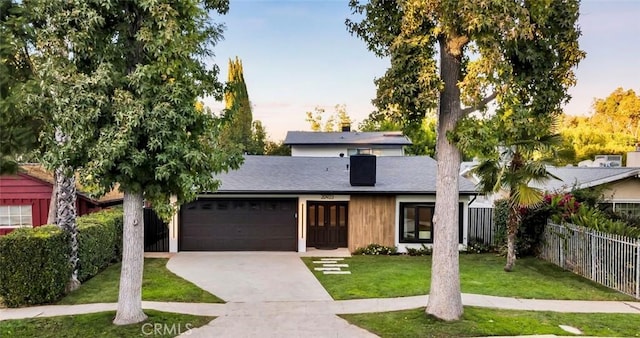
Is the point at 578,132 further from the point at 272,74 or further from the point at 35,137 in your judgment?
the point at 35,137

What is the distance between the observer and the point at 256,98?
4341 centimetres

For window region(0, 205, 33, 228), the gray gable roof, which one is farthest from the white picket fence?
window region(0, 205, 33, 228)

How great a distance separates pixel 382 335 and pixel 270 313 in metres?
2.46

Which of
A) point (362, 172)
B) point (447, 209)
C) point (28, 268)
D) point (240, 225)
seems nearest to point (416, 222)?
point (362, 172)

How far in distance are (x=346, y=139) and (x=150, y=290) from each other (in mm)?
20824

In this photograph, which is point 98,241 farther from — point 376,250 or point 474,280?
point 474,280

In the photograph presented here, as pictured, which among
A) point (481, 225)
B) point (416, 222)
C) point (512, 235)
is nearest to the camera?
point (512, 235)

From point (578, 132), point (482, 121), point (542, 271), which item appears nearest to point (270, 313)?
point (482, 121)

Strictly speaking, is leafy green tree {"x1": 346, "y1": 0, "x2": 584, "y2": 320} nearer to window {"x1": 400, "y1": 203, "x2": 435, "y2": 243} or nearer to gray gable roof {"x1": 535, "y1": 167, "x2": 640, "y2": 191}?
gray gable roof {"x1": 535, "y1": 167, "x2": 640, "y2": 191}

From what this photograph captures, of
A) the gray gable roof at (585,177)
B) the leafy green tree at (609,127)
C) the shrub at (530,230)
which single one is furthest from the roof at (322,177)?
the leafy green tree at (609,127)

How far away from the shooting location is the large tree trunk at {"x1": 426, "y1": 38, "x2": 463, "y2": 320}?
812cm

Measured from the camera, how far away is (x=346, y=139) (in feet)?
96.6
